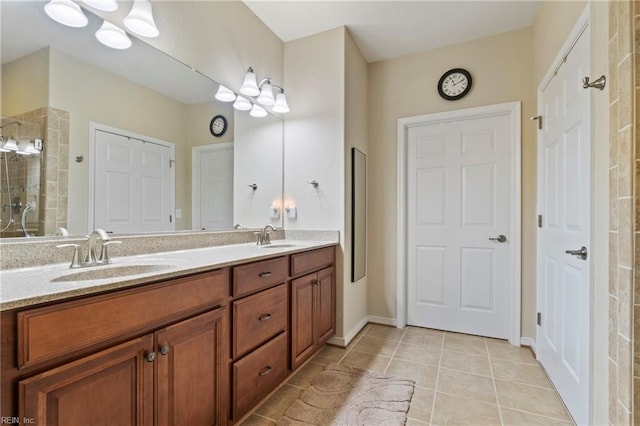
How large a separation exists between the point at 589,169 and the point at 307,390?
1.92 m

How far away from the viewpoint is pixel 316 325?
2168mm

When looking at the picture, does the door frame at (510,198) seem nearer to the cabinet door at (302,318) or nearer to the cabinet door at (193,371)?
the cabinet door at (302,318)

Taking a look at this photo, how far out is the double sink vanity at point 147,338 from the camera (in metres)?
0.77

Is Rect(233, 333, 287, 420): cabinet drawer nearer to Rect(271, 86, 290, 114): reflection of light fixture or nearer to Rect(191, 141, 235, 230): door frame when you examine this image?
Rect(191, 141, 235, 230): door frame

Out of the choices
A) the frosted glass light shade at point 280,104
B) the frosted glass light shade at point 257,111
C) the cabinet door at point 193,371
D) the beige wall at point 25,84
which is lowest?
the cabinet door at point 193,371

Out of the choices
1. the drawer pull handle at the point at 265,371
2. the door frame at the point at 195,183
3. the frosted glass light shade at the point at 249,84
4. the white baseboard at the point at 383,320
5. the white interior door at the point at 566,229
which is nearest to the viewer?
the white interior door at the point at 566,229

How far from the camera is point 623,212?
111 cm

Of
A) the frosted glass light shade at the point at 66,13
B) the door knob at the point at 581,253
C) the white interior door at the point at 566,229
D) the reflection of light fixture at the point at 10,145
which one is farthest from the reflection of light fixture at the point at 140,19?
the door knob at the point at 581,253

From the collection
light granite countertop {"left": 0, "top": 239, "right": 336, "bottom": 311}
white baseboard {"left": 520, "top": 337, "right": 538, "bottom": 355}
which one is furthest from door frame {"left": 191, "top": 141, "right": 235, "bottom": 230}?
white baseboard {"left": 520, "top": 337, "right": 538, "bottom": 355}

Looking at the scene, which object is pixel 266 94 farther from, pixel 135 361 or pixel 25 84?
pixel 135 361

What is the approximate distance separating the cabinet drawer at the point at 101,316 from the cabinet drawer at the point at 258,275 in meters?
0.20

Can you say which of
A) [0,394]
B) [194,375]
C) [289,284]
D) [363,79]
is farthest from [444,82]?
[0,394]

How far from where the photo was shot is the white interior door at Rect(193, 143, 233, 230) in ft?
6.74

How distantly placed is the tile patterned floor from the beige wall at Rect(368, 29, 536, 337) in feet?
1.33
